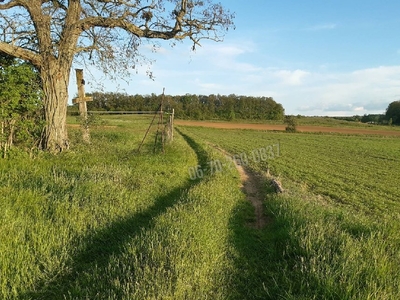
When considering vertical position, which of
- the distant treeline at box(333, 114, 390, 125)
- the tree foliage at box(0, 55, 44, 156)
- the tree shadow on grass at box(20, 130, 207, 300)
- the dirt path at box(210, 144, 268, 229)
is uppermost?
the distant treeline at box(333, 114, 390, 125)

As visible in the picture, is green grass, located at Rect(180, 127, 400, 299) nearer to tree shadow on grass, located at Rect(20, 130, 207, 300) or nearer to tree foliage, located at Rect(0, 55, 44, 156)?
tree shadow on grass, located at Rect(20, 130, 207, 300)

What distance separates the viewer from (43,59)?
36.7 ft

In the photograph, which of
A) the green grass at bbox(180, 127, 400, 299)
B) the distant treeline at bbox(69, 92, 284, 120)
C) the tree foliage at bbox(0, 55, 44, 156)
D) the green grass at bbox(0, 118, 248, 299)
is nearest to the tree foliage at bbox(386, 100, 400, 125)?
the distant treeline at bbox(69, 92, 284, 120)

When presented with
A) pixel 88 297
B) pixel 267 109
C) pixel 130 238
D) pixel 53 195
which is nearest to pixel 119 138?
pixel 53 195

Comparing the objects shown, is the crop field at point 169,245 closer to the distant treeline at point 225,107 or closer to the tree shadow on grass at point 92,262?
the tree shadow on grass at point 92,262

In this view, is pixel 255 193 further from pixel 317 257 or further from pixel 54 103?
pixel 54 103

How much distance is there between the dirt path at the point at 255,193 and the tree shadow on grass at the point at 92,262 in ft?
8.03

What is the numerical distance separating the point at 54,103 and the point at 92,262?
8806 millimetres

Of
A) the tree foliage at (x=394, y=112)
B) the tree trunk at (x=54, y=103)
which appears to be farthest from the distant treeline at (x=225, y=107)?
the tree trunk at (x=54, y=103)

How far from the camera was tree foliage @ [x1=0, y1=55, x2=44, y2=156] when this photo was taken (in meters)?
9.65

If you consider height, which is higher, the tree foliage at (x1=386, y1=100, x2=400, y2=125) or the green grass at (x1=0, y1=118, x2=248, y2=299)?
the tree foliage at (x1=386, y1=100, x2=400, y2=125)

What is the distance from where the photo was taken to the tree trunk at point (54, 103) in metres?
11.4

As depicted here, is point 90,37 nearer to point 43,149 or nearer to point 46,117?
point 46,117

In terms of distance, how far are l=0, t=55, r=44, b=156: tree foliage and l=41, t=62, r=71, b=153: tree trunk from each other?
10.5 inches
